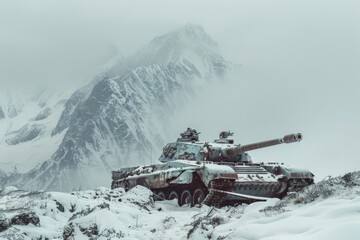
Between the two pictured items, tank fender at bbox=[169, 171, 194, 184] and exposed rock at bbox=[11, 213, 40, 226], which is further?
tank fender at bbox=[169, 171, 194, 184]

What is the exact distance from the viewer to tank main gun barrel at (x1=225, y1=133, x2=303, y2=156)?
15.1 meters

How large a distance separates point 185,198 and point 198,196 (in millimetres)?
865

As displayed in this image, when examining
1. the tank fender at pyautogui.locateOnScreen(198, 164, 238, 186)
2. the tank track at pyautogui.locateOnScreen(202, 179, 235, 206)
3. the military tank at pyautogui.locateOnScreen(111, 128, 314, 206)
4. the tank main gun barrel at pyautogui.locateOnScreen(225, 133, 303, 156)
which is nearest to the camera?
the tank track at pyautogui.locateOnScreen(202, 179, 235, 206)

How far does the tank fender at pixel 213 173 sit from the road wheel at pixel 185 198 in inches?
51.8

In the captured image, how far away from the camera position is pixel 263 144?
16922 millimetres

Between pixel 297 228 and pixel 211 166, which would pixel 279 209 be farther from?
pixel 211 166

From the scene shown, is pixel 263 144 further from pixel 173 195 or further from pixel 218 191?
pixel 173 195

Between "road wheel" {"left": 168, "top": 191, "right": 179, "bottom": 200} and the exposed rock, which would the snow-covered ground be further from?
"road wheel" {"left": 168, "top": 191, "right": 179, "bottom": 200}

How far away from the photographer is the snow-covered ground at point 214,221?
235 inches

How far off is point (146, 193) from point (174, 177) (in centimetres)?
190

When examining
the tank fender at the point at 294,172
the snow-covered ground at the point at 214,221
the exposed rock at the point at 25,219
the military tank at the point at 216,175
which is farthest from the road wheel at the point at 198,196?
the exposed rock at the point at 25,219

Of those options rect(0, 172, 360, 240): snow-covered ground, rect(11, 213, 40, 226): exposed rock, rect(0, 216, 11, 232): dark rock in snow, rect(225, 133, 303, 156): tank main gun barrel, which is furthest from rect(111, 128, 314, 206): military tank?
rect(0, 216, 11, 232): dark rock in snow

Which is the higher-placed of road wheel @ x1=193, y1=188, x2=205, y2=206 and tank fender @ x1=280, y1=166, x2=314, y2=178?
tank fender @ x1=280, y1=166, x2=314, y2=178

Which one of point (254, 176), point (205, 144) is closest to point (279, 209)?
point (254, 176)
